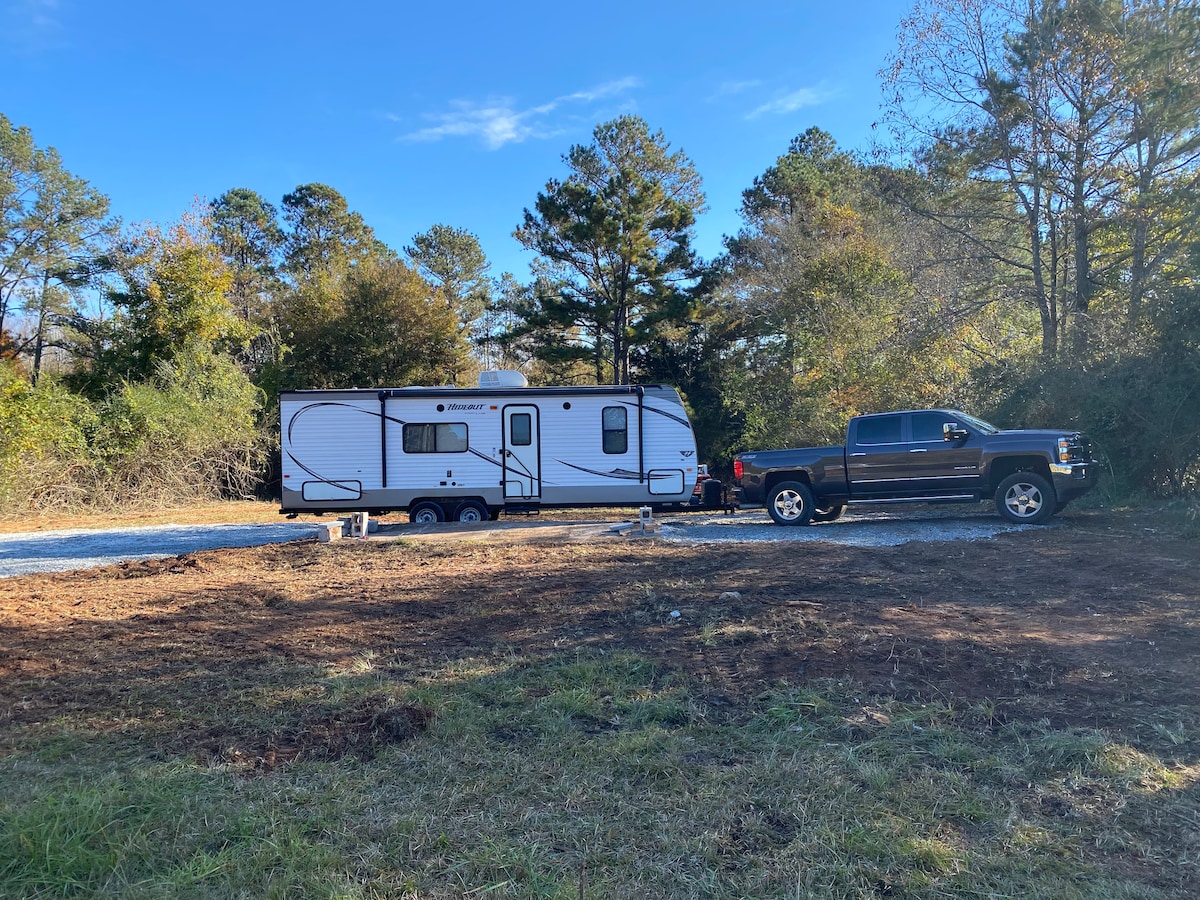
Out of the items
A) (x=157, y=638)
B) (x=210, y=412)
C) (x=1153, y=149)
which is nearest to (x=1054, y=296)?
(x=1153, y=149)

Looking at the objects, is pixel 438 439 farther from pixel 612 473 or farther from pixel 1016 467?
pixel 1016 467

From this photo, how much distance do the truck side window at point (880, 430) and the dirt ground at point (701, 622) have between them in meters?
2.64

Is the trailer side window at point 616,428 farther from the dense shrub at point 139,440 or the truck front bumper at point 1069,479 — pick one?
the dense shrub at point 139,440

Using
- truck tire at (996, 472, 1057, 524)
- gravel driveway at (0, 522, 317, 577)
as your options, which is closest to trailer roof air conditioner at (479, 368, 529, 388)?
gravel driveway at (0, 522, 317, 577)

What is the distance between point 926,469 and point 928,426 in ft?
2.30

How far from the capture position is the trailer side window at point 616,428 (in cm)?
1472

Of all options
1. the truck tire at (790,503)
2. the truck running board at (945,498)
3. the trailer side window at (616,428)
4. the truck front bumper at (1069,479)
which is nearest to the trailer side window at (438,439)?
the trailer side window at (616,428)

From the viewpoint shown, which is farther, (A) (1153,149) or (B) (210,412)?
Result: (B) (210,412)

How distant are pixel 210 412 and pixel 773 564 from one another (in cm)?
1953

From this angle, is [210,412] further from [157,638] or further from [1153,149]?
[1153,149]

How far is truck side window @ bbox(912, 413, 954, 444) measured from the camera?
12.4 meters

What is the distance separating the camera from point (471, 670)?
531 cm

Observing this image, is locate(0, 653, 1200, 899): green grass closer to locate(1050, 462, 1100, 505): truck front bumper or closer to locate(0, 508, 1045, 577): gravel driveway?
locate(0, 508, 1045, 577): gravel driveway

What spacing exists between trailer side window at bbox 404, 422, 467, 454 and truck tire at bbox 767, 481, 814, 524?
5820 millimetres
